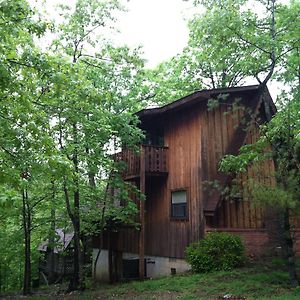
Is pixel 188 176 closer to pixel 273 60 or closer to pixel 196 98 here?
pixel 196 98

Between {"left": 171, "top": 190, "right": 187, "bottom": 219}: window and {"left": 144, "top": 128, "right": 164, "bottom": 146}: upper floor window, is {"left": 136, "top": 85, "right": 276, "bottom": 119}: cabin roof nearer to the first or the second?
{"left": 144, "top": 128, "right": 164, "bottom": 146}: upper floor window

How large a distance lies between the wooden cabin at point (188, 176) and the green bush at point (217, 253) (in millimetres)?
893

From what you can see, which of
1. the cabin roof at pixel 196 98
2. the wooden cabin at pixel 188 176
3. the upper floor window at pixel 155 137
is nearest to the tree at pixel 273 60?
the cabin roof at pixel 196 98

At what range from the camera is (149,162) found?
1638cm

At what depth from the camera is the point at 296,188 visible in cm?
939

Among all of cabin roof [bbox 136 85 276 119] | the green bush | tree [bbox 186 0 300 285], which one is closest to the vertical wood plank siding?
cabin roof [bbox 136 85 276 119]

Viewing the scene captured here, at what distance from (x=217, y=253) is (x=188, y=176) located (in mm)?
3619

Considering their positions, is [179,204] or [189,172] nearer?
[189,172]

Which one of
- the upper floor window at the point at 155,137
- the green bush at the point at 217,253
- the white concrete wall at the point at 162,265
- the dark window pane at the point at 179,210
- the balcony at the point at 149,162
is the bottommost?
the white concrete wall at the point at 162,265

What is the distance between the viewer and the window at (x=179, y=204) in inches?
615

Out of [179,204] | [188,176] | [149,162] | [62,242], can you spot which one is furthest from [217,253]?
[62,242]

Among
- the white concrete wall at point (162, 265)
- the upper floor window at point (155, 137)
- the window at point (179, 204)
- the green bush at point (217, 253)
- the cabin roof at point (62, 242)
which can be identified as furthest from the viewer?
the upper floor window at point (155, 137)

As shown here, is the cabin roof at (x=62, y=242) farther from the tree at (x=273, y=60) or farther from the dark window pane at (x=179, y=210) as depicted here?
the tree at (x=273, y=60)

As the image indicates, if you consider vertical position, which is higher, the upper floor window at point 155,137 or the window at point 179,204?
the upper floor window at point 155,137
